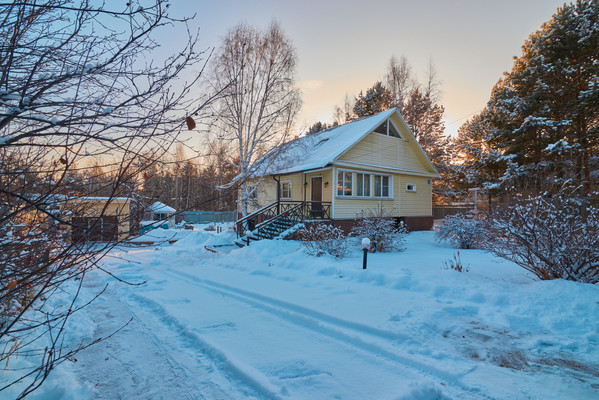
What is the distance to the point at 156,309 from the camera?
5684mm

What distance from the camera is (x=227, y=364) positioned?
11.7 feet

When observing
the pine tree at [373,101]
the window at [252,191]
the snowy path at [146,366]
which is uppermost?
the pine tree at [373,101]

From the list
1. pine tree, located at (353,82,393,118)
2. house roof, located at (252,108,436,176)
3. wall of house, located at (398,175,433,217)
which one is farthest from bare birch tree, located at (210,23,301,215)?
pine tree, located at (353,82,393,118)

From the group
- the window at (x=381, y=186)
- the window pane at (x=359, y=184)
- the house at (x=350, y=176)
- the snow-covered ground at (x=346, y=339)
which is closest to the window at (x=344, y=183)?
the house at (x=350, y=176)

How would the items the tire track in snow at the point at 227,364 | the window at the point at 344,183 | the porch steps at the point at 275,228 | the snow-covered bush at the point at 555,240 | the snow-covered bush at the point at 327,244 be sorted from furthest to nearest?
1. the window at the point at 344,183
2. the porch steps at the point at 275,228
3. the snow-covered bush at the point at 327,244
4. the snow-covered bush at the point at 555,240
5. the tire track in snow at the point at 227,364

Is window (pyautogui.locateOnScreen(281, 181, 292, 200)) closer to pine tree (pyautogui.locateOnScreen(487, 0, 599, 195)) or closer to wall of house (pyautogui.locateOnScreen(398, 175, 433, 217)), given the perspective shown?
wall of house (pyautogui.locateOnScreen(398, 175, 433, 217))

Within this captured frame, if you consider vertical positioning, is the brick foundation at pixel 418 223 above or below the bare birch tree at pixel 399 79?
below

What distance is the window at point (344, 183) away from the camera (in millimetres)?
15547

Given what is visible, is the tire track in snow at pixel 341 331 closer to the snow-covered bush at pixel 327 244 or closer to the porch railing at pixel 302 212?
the snow-covered bush at pixel 327 244

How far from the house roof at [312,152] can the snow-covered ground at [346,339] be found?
8649mm

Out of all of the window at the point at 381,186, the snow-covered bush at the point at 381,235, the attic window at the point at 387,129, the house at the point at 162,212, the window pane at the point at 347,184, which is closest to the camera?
the house at the point at 162,212

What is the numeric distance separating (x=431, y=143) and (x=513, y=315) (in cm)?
2951

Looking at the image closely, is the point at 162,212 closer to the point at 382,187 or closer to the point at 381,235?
the point at 381,235

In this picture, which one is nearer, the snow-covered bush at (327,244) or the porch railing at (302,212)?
the snow-covered bush at (327,244)
